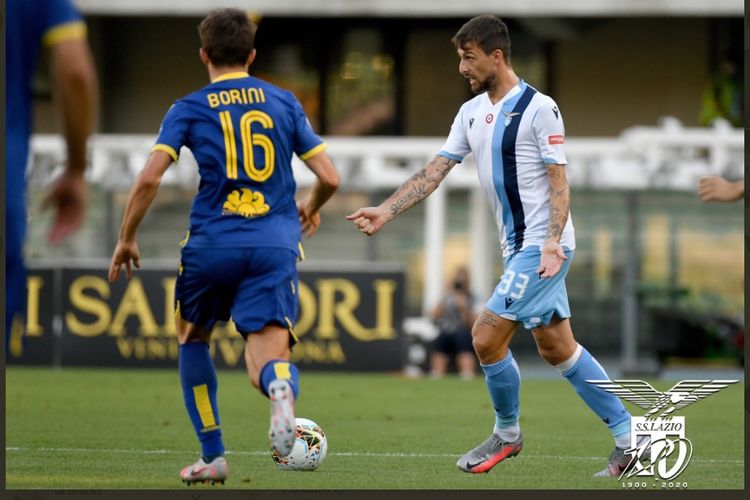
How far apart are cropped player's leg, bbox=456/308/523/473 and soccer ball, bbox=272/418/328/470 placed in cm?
75

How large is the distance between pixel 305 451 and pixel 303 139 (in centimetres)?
179

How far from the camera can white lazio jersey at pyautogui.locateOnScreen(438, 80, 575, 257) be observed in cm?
786

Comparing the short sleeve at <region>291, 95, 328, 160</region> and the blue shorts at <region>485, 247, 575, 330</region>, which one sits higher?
the short sleeve at <region>291, 95, 328, 160</region>

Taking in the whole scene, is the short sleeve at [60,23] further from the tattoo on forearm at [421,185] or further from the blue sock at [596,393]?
the blue sock at [596,393]

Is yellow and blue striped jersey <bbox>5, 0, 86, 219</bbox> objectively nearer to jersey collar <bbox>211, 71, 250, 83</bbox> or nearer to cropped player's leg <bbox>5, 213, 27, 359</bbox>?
cropped player's leg <bbox>5, 213, 27, 359</bbox>

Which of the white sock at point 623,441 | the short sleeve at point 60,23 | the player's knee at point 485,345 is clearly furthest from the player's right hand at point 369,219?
the short sleeve at point 60,23

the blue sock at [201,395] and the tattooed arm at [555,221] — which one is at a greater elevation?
the tattooed arm at [555,221]

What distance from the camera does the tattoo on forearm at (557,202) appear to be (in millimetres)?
7730

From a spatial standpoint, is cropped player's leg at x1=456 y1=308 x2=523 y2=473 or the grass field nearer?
the grass field

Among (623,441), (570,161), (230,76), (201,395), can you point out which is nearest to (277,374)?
(201,395)

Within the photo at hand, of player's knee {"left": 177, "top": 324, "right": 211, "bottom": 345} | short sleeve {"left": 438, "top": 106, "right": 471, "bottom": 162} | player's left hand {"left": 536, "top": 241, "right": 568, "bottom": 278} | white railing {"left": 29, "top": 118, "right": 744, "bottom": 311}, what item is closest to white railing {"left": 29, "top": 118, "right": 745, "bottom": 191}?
white railing {"left": 29, "top": 118, "right": 744, "bottom": 311}

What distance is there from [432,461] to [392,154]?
504 inches

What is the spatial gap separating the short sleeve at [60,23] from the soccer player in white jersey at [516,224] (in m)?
2.34

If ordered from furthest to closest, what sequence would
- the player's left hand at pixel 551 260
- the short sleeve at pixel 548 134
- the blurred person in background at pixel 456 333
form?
the blurred person in background at pixel 456 333 < the short sleeve at pixel 548 134 < the player's left hand at pixel 551 260
